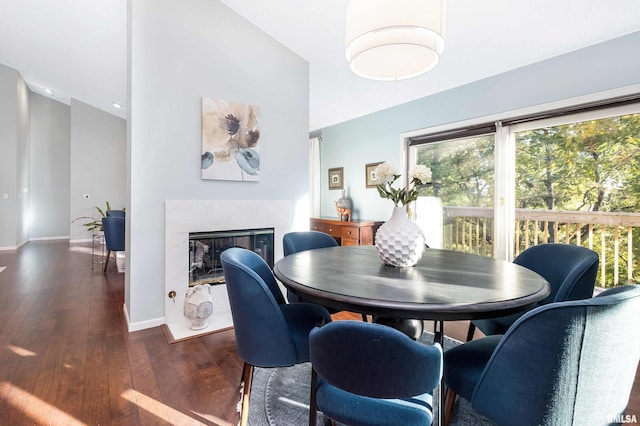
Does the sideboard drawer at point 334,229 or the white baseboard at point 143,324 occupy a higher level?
the sideboard drawer at point 334,229

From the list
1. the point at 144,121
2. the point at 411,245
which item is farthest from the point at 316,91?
the point at 411,245

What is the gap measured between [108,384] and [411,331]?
1726 millimetres

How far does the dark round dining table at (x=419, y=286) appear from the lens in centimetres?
102

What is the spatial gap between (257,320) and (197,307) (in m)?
1.50

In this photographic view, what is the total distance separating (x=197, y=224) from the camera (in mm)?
2807

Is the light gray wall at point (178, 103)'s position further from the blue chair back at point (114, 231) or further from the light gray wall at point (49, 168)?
the light gray wall at point (49, 168)

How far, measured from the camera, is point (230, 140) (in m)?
2.97

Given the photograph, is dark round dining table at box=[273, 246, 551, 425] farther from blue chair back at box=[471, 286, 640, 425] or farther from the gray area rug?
the gray area rug

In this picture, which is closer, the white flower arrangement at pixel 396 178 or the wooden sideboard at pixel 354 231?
the white flower arrangement at pixel 396 178

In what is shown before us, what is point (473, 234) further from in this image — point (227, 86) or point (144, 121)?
point (144, 121)

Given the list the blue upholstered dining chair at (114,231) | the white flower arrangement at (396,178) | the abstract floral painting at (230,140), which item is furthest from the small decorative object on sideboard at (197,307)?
the blue upholstered dining chair at (114,231)

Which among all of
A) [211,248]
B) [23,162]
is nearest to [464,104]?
[211,248]

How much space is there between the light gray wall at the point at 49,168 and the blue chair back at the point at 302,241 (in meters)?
7.91

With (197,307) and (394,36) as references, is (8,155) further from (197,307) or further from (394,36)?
(394,36)
